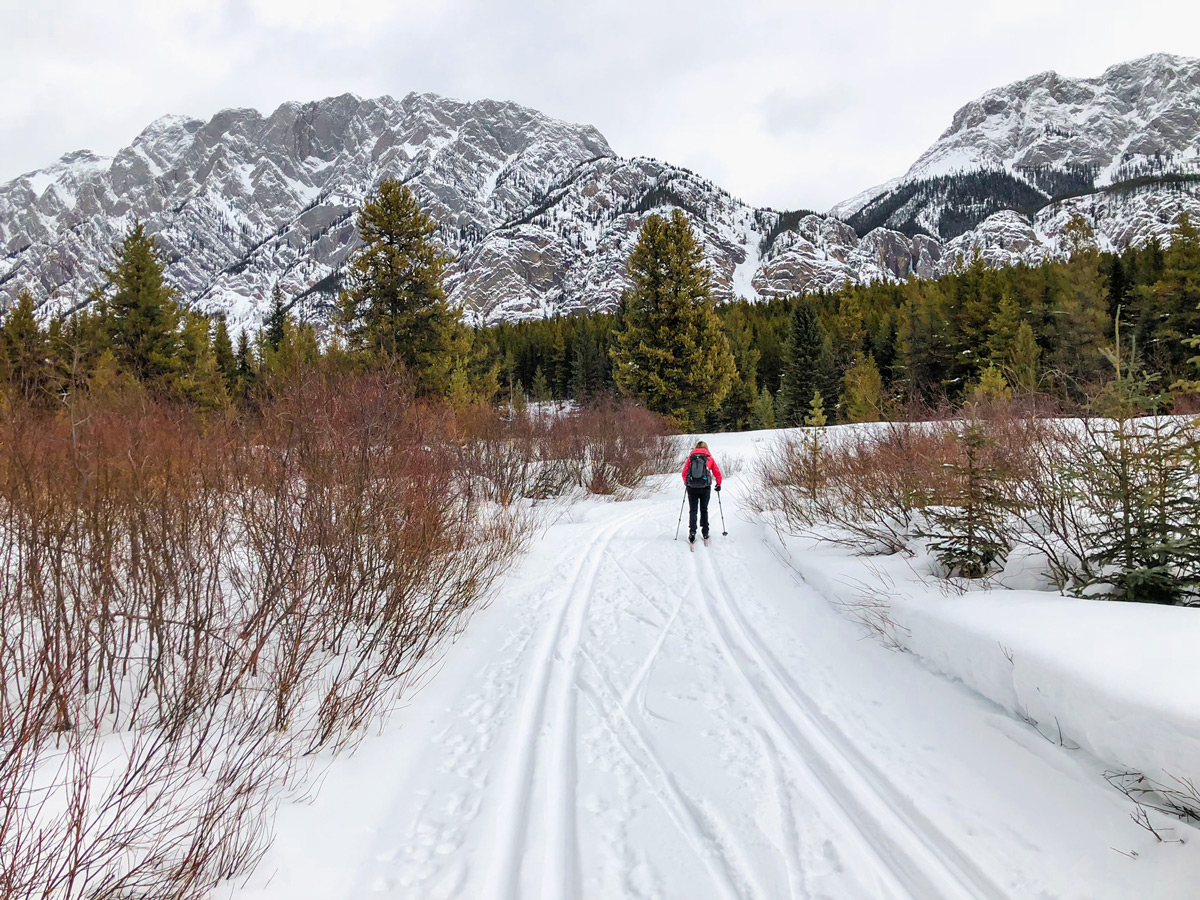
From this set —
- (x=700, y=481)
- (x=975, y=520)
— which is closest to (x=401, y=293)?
(x=700, y=481)

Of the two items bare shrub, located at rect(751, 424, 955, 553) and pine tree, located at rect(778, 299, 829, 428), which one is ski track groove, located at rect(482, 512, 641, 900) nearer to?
bare shrub, located at rect(751, 424, 955, 553)

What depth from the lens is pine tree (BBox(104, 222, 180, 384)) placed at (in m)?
20.7

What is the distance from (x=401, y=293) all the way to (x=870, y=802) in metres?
18.5


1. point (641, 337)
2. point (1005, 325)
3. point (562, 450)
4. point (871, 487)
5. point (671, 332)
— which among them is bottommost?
point (871, 487)

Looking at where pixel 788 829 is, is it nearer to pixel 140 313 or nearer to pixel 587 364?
pixel 140 313

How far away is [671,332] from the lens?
23625mm

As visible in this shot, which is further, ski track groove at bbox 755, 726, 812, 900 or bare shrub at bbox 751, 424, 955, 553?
bare shrub at bbox 751, 424, 955, 553

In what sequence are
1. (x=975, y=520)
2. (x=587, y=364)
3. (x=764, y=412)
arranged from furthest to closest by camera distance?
(x=587, y=364) < (x=764, y=412) < (x=975, y=520)

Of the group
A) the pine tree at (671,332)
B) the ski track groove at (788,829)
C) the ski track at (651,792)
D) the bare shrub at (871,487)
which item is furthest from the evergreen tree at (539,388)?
the ski track groove at (788,829)

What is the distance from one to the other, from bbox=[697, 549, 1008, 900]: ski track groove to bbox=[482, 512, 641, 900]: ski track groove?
1492mm

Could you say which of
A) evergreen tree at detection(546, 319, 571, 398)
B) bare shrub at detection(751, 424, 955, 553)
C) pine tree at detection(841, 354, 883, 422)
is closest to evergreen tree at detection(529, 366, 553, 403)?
evergreen tree at detection(546, 319, 571, 398)

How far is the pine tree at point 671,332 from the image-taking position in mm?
23438

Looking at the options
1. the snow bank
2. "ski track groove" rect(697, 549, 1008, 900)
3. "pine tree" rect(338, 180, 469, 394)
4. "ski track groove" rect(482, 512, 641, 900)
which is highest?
"pine tree" rect(338, 180, 469, 394)

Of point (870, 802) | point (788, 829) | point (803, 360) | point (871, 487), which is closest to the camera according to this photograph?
point (788, 829)
